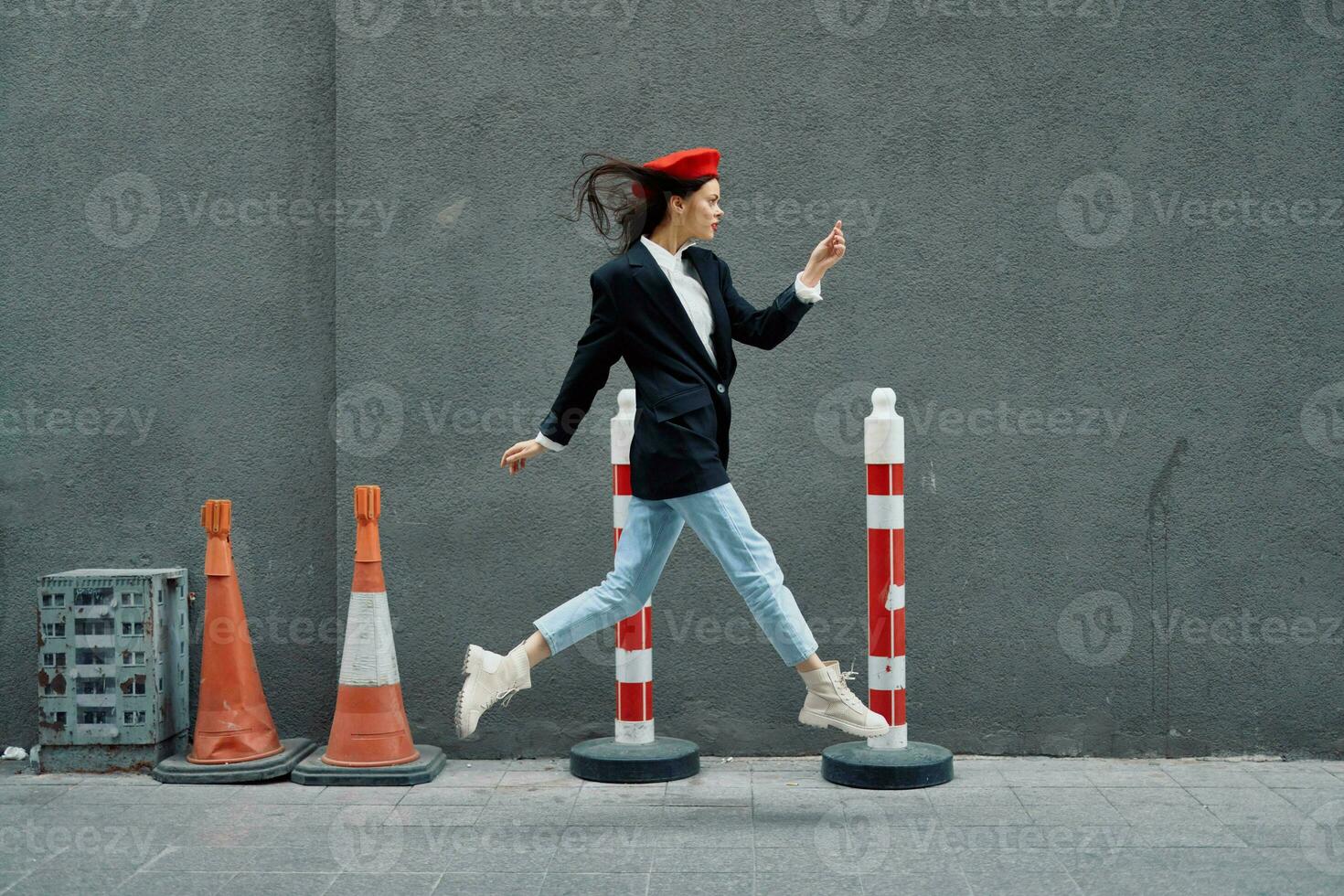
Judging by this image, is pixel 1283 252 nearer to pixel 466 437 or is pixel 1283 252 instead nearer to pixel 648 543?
pixel 648 543

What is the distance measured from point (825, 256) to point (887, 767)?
189 cm

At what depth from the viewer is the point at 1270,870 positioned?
4152mm

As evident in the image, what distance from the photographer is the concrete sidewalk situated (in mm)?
4109

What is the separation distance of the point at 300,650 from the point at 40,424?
4.95 feet

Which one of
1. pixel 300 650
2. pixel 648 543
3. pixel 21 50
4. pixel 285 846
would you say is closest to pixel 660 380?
pixel 648 543

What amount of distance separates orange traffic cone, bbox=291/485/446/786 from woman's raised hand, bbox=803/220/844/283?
1974mm
